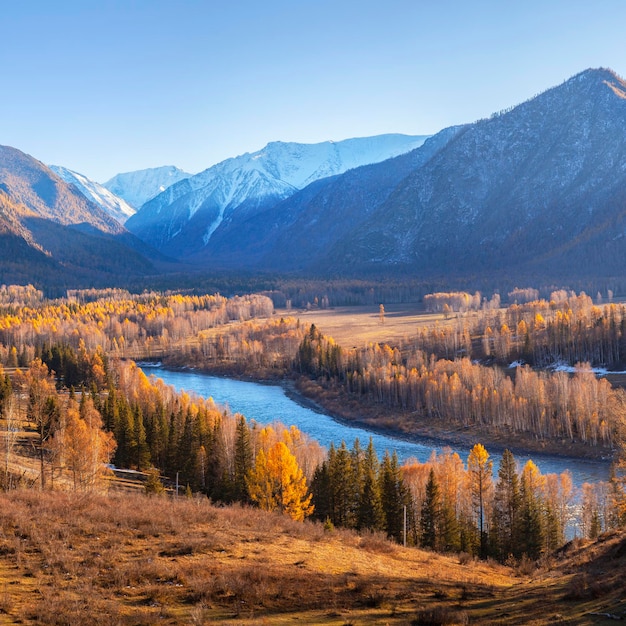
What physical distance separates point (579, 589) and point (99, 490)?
3445 cm

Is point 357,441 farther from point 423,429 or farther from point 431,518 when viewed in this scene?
point 423,429

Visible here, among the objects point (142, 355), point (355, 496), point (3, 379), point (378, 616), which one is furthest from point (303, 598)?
point (142, 355)

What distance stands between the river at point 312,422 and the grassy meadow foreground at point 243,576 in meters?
40.8

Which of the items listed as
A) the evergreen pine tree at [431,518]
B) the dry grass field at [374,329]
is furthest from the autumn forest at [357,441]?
the dry grass field at [374,329]

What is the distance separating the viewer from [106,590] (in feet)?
62.8

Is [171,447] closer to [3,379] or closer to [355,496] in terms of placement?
[355,496]

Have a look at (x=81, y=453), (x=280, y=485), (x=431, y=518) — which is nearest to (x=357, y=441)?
(x=280, y=485)

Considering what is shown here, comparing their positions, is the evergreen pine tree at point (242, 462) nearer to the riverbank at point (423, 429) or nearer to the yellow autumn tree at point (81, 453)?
the yellow autumn tree at point (81, 453)

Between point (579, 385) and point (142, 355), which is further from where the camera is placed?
point (142, 355)

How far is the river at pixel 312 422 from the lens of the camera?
6862 centimetres

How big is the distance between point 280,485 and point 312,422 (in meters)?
43.1

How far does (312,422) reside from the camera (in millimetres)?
90125

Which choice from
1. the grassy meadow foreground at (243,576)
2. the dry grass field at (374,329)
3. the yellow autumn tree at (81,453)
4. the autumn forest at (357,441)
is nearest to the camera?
the grassy meadow foreground at (243,576)

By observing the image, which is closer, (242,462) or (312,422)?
(242,462)
